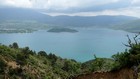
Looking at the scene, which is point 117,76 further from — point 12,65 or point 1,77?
point 12,65

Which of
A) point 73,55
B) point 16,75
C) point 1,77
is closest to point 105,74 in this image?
point 1,77

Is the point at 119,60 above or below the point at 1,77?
above

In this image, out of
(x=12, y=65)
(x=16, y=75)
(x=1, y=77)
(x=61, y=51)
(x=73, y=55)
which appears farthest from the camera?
(x=61, y=51)

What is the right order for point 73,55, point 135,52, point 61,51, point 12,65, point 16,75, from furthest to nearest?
point 61,51 → point 73,55 → point 12,65 → point 16,75 → point 135,52

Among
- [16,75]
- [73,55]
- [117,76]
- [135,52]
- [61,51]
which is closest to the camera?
[135,52]

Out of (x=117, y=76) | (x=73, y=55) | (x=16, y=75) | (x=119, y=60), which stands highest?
(x=119, y=60)

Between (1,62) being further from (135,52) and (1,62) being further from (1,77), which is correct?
(135,52)

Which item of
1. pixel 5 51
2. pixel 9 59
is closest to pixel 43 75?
pixel 9 59

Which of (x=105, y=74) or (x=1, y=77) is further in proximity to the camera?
(x=1, y=77)

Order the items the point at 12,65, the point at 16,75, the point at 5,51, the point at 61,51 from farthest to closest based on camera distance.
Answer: the point at 61,51, the point at 5,51, the point at 12,65, the point at 16,75
